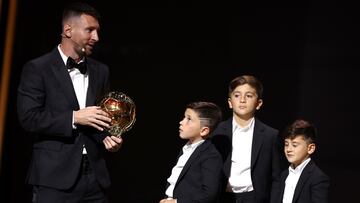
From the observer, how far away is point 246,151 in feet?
9.23

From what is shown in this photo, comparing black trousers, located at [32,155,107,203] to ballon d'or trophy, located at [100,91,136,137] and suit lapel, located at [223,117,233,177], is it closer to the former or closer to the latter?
ballon d'or trophy, located at [100,91,136,137]

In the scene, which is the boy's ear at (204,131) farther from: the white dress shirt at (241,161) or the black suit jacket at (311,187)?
the black suit jacket at (311,187)

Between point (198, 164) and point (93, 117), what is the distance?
0.54 metres

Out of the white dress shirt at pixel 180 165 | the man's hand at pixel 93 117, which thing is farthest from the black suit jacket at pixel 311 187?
the man's hand at pixel 93 117

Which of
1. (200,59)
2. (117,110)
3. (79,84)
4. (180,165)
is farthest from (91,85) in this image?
(200,59)

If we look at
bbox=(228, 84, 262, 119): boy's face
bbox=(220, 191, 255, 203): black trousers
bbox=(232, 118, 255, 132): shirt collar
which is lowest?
bbox=(220, 191, 255, 203): black trousers

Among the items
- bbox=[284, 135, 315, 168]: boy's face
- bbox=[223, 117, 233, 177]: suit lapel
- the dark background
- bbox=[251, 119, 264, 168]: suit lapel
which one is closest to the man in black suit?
bbox=[223, 117, 233, 177]: suit lapel

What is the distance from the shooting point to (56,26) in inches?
158

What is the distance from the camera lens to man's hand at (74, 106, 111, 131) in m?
2.35

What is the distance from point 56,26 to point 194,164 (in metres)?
1.76

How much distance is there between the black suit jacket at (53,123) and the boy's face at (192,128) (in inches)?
15.8

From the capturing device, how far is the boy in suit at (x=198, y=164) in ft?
8.53

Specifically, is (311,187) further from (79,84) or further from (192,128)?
(79,84)

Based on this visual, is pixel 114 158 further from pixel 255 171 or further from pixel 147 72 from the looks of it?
pixel 255 171
